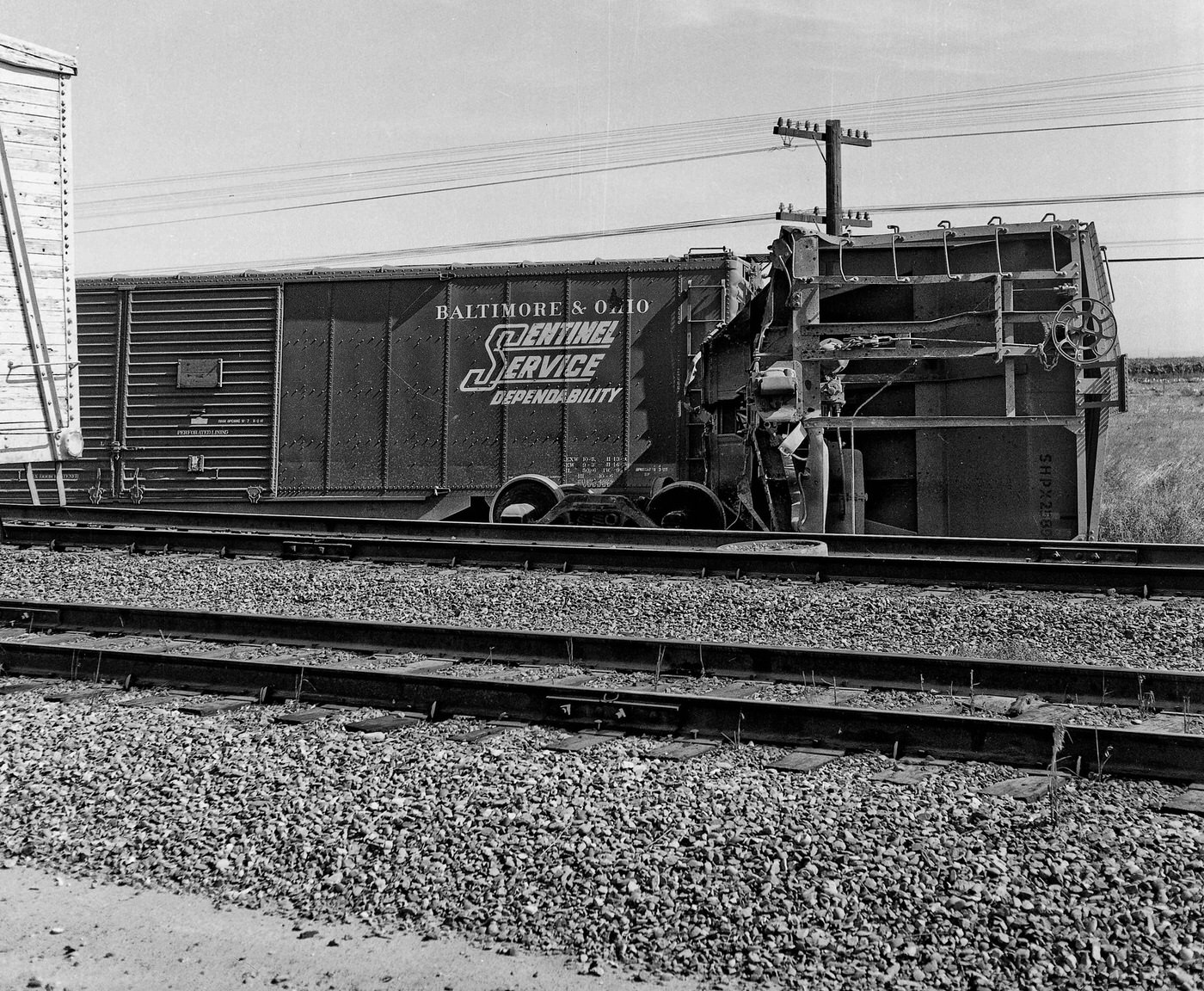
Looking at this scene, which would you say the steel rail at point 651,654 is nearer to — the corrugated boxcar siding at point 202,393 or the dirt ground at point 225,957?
the dirt ground at point 225,957

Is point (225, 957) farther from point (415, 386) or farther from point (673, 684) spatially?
point (415, 386)

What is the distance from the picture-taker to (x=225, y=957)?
3586mm

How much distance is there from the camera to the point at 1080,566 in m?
8.52

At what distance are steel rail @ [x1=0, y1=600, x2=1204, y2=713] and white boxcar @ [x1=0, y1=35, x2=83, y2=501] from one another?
3.56 metres

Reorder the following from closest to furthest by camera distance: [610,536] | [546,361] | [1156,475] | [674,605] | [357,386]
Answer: [674,605]
[610,536]
[546,361]
[357,386]
[1156,475]

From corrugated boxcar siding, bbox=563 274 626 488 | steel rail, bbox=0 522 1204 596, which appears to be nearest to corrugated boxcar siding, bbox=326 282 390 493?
corrugated boxcar siding, bbox=563 274 626 488

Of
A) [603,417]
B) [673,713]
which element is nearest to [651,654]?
[673,713]

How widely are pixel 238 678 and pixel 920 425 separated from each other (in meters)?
7.10

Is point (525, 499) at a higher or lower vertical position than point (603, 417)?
lower

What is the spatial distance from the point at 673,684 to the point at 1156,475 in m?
16.6

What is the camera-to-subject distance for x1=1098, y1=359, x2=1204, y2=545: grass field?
51.9 feet

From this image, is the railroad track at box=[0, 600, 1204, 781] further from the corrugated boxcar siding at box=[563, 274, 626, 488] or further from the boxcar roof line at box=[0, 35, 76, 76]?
the corrugated boxcar siding at box=[563, 274, 626, 488]

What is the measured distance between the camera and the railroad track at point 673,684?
5.06 metres

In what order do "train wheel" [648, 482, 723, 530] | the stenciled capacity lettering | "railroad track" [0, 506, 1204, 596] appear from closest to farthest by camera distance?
1. "railroad track" [0, 506, 1204, 596]
2. "train wheel" [648, 482, 723, 530]
3. the stenciled capacity lettering
